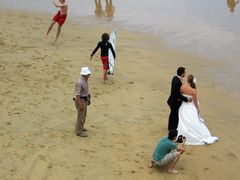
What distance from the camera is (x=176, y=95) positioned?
923 cm

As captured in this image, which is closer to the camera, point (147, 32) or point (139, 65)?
point (139, 65)

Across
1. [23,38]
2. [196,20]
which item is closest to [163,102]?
[23,38]

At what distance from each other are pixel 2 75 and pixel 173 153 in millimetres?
6165

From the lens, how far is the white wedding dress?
9.30 m

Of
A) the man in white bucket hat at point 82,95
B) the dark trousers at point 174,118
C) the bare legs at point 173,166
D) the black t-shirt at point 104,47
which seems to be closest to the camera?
the bare legs at point 173,166

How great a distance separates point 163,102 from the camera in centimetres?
1164

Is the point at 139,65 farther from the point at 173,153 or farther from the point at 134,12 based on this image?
the point at 134,12

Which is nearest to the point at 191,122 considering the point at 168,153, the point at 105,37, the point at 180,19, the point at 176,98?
the point at 176,98

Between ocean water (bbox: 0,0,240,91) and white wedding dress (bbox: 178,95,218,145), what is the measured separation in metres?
4.49

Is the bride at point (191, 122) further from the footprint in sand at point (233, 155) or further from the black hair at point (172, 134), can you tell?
the black hair at point (172, 134)

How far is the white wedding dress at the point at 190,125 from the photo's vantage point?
930 cm

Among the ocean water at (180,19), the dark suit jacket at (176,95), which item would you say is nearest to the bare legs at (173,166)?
the dark suit jacket at (176,95)

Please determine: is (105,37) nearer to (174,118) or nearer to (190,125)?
(174,118)

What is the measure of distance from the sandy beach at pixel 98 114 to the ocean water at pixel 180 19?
1172mm
